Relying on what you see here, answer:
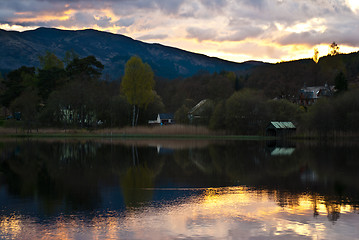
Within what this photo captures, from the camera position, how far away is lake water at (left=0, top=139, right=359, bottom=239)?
1638cm

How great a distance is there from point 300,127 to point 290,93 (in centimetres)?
2866

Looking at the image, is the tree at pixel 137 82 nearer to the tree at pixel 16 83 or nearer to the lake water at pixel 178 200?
the tree at pixel 16 83

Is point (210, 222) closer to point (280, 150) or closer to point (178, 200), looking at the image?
point (178, 200)

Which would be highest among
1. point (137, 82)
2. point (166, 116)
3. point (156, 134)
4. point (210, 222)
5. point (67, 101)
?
point (137, 82)

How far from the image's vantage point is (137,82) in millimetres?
99812

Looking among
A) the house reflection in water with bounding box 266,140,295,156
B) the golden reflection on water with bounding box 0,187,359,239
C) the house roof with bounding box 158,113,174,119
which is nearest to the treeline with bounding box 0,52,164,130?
the house roof with bounding box 158,113,174,119

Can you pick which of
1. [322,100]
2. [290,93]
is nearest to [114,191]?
[322,100]

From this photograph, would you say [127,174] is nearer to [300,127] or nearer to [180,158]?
[180,158]

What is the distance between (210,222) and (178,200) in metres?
4.79

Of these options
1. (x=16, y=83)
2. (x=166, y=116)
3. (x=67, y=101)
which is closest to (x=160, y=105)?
(x=67, y=101)

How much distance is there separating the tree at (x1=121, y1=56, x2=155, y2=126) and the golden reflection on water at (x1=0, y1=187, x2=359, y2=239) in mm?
78824

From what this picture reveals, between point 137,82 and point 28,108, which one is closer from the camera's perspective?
point 28,108

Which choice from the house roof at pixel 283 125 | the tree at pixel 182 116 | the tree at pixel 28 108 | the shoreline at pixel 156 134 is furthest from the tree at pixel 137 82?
the house roof at pixel 283 125

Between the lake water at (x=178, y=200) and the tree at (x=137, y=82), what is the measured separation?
6143cm
